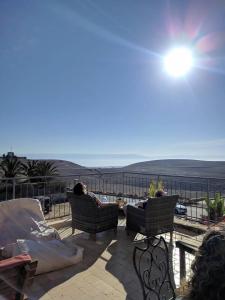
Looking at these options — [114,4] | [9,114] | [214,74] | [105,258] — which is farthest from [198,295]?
[9,114]

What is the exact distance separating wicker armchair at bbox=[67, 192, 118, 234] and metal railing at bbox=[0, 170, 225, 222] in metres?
1.25

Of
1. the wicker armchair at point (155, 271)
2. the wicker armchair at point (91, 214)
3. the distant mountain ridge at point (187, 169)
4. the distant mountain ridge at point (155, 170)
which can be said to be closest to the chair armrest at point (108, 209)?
the wicker armchair at point (91, 214)

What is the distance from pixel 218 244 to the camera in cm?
109

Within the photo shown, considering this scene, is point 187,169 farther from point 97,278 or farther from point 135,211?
point 97,278

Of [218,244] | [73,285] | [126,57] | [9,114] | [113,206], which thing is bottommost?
[73,285]

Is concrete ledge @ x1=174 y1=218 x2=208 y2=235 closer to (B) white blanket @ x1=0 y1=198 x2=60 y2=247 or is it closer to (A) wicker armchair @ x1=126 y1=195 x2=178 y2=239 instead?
(A) wicker armchair @ x1=126 y1=195 x2=178 y2=239

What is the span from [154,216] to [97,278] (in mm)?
1405

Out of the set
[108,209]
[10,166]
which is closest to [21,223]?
[108,209]

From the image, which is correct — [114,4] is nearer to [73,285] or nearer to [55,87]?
[55,87]

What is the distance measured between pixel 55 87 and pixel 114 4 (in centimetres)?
395

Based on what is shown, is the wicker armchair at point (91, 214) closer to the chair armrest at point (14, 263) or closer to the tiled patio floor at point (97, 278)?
the tiled patio floor at point (97, 278)

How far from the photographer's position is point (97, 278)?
2.99 meters

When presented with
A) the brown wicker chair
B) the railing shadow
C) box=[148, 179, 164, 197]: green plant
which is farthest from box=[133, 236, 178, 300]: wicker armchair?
box=[148, 179, 164, 197]: green plant

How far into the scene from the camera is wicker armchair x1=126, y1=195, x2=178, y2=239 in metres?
3.93
